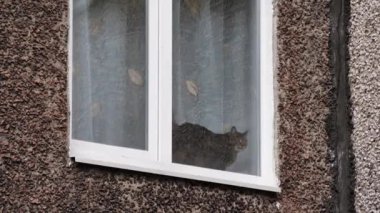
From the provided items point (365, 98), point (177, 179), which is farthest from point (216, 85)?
point (365, 98)

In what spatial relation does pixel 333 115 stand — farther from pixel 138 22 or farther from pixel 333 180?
pixel 138 22

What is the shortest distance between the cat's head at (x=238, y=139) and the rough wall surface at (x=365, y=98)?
57cm

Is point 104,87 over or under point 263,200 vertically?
over

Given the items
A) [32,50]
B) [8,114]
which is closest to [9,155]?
[8,114]

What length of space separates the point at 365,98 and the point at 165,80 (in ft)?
3.66

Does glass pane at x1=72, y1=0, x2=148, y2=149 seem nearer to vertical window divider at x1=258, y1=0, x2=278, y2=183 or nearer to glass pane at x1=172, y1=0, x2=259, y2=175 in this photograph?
glass pane at x1=172, y1=0, x2=259, y2=175

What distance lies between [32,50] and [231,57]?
1.22 m

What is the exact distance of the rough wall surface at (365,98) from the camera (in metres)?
5.45

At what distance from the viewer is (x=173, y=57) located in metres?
5.16

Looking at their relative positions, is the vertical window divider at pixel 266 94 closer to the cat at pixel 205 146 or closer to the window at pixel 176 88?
the window at pixel 176 88

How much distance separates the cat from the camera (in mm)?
5102

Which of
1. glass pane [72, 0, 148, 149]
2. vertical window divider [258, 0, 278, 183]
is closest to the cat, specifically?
vertical window divider [258, 0, 278, 183]

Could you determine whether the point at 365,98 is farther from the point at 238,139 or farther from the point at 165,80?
the point at 165,80

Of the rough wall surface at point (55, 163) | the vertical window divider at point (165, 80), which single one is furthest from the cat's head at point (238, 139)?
the vertical window divider at point (165, 80)
